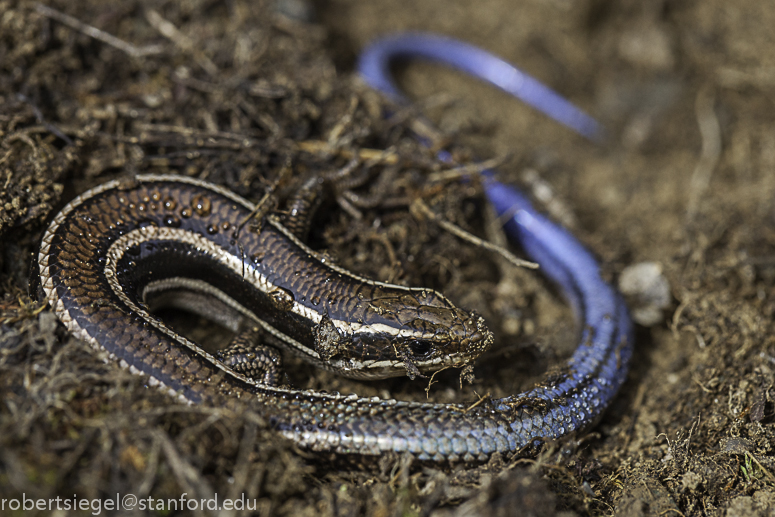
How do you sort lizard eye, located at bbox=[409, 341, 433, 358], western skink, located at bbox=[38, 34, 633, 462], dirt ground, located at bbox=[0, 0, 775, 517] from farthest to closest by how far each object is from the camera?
1. lizard eye, located at bbox=[409, 341, 433, 358]
2. western skink, located at bbox=[38, 34, 633, 462]
3. dirt ground, located at bbox=[0, 0, 775, 517]

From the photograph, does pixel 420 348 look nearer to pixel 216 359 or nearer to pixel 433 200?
pixel 216 359

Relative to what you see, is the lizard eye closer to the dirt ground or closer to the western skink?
the western skink

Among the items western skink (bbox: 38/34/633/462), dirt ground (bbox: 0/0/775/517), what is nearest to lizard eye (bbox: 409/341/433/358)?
western skink (bbox: 38/34/633/462)

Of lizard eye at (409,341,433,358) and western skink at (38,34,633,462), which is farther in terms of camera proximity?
lizard eye at (409,341,433,358)

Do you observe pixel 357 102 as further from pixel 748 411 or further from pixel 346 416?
pixel 748 411

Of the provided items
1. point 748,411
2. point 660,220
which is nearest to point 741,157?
point 660,220

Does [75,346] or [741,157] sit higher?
[741,157]

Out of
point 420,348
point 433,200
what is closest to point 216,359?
point 420,348

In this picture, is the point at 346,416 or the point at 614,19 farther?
the point at 614,19
